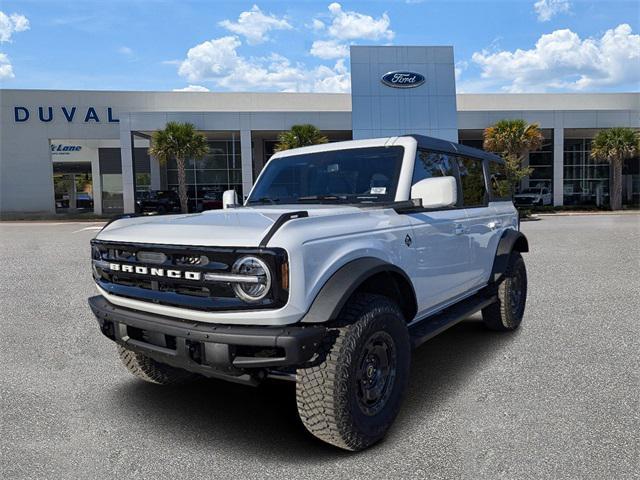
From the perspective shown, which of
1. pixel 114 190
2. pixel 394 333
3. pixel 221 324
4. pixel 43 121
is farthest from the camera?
pixel 114 190

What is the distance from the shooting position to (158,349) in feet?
9.36

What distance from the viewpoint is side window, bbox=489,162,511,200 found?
5.35m

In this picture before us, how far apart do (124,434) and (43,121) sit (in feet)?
119

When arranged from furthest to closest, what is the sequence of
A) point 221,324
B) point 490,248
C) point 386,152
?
point 490,248
point 386,152
point 221,324

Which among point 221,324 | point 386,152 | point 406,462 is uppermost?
point 386,152

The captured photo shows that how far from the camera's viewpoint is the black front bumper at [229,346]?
2.48 metres

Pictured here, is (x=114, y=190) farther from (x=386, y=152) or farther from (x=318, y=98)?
(x=386, y=152)

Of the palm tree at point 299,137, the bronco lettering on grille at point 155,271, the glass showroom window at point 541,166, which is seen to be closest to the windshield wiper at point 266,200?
the bronco lettering on grille at point 155,271

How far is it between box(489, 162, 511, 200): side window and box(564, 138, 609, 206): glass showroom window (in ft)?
116

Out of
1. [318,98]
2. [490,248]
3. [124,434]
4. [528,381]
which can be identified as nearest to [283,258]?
[124,434]

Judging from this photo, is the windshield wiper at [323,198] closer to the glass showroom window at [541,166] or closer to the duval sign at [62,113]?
the duval sign at [62,113]

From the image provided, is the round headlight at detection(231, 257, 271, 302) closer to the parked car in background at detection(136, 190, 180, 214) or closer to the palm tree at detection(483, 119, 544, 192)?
the palm tree at detection(483, 119, 544, 192)

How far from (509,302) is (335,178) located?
2532mm

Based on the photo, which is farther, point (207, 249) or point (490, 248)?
point (490, 248)
